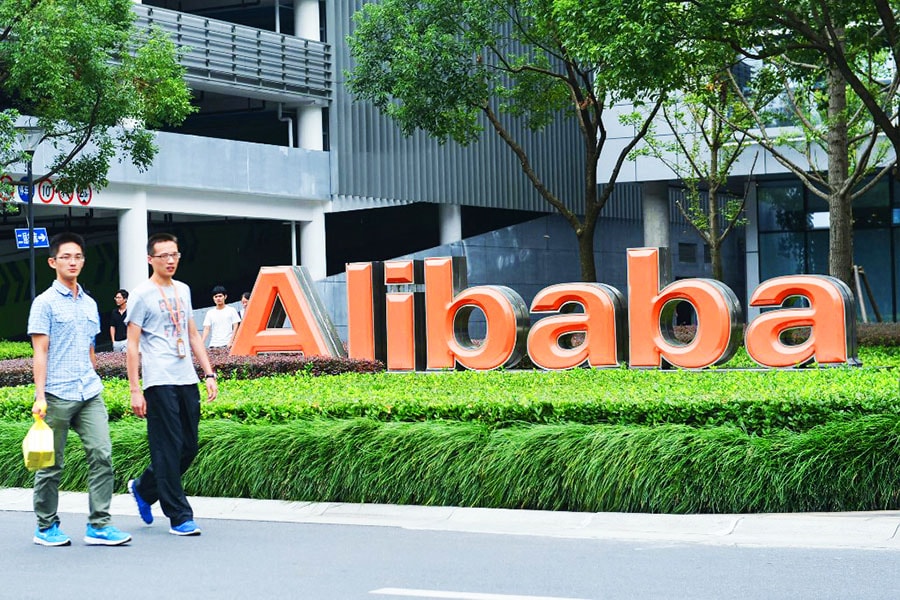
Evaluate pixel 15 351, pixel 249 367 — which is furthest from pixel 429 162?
pixel 249 367

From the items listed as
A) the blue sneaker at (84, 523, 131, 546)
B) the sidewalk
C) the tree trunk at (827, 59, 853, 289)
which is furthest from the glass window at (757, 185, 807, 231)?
the blue sneaker at (84, 523, 131, 546)

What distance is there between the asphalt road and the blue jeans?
10.4 inches

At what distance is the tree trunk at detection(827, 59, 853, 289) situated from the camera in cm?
2373

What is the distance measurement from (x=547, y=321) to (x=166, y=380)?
10.1 meters

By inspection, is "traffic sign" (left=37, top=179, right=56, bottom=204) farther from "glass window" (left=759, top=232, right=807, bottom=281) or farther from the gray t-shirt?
the gray t-shirt

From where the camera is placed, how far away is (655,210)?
3825 centimetres

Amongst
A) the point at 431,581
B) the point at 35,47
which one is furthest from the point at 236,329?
the point at 431,581

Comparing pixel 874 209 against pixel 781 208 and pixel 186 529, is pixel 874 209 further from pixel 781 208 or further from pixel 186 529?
pixel 186 529

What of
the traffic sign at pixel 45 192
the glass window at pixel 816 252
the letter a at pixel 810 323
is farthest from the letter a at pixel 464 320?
the glass window at pixel 816 252

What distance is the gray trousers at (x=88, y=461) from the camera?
8.87 metres

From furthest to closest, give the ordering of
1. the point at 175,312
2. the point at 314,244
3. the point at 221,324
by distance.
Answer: the point at 314,244
the point at 221,324
the point at 175,312

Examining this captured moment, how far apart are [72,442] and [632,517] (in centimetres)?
502

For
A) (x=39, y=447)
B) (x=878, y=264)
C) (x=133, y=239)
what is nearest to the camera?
(x=39, y=447)

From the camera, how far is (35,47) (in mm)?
21141
